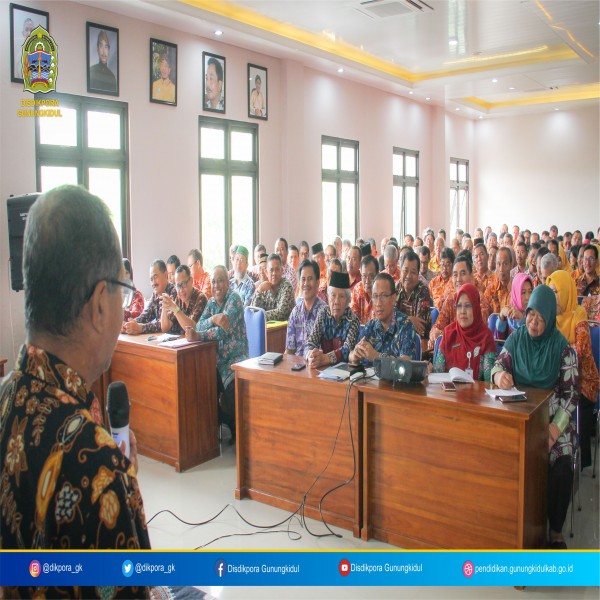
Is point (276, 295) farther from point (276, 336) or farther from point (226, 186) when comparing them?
point (226, 186)

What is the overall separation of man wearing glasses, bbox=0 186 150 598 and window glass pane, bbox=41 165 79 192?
205 inches

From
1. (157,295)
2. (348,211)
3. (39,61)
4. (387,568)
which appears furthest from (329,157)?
(387,568)

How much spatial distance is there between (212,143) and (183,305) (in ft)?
12.5

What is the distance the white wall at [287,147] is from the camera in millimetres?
5664

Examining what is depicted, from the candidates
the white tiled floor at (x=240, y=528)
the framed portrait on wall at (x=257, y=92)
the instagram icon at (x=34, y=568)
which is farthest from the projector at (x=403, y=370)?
the framed portrait on wall at (x=257, y=92)

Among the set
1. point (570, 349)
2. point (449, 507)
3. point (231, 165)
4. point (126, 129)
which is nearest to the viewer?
point (449, 507)

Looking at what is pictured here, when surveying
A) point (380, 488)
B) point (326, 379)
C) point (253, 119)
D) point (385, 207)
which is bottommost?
point (380, 488)

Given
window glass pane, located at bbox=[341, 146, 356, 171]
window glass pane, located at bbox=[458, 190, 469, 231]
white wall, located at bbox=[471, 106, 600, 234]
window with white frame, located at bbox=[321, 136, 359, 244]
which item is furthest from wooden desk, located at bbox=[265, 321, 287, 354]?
white wall, located at bbox=[471, 106, 600, 234]

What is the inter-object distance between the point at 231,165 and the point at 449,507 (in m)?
6.16

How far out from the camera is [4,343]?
5.30m

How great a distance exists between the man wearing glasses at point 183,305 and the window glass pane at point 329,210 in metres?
5.51

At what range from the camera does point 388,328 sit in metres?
3.36

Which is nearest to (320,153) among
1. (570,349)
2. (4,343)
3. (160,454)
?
(4,343)

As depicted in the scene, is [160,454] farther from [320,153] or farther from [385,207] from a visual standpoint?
[385,207]
